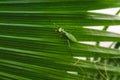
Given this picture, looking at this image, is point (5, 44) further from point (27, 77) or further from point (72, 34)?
point (72, 34)

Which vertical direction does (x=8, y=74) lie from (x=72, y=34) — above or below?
below

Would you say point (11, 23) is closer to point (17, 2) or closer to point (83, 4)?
point (17, 2)

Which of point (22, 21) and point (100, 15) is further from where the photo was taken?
point (22, 21)

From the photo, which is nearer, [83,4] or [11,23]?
[83,4]

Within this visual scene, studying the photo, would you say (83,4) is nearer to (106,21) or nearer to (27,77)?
(106,21)

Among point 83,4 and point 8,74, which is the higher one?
point 83,4

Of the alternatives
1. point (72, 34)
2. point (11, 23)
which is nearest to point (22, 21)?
point (11, 23)


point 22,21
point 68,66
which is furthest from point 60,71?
point 22,21
